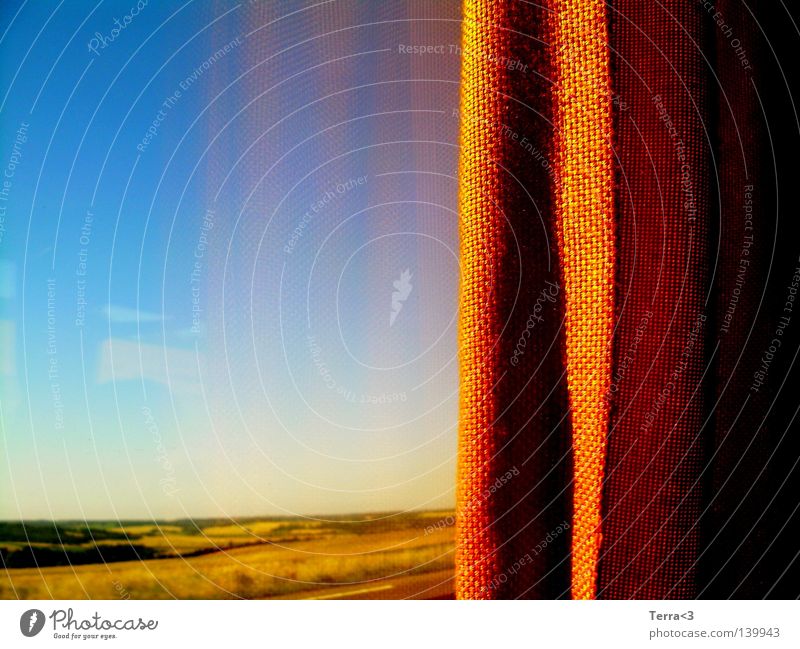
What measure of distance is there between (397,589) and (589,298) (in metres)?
0.19

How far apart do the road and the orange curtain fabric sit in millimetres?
48

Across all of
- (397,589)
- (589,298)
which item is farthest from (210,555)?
(589,298)

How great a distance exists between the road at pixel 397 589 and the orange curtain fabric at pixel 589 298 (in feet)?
0.16

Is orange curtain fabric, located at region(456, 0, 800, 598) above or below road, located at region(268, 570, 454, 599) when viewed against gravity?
above

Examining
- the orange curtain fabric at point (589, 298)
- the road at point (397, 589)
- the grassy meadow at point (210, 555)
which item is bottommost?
the road at point (397, 589)

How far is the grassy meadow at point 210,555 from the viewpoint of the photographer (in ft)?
1.13

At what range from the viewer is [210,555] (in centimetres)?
36

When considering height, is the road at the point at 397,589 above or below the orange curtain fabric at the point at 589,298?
below

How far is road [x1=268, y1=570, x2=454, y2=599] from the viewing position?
14.5 inches

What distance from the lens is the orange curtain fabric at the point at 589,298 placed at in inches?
12.6

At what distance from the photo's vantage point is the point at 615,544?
32 cm

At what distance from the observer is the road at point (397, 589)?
37cm

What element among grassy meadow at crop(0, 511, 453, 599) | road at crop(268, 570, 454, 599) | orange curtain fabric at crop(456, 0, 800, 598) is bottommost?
road at crop(268, 570, 454, 599)
